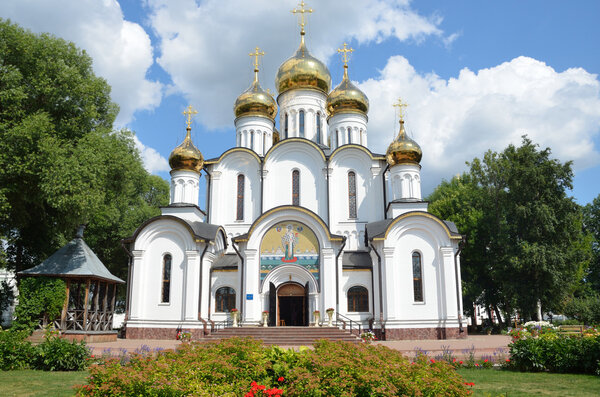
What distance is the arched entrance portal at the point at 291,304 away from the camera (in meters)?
19.1

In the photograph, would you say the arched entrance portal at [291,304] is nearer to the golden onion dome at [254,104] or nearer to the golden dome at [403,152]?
the golden dome at [403,152]

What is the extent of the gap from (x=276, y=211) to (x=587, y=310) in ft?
60.7

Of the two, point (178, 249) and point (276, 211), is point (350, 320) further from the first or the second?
point (178, 249)

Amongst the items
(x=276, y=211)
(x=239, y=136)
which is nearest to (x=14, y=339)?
(x=276, y=211)

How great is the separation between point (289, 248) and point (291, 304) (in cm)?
239

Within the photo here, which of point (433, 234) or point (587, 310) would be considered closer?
point (433, 234)

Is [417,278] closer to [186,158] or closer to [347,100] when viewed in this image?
[347,100]

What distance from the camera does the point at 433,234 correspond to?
18.8 m

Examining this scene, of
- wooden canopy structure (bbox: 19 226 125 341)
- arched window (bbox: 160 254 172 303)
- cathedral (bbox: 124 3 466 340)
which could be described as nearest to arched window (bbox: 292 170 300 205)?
cathedral (bbox: 124 3 466 340)

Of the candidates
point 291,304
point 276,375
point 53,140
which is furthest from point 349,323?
point 276,375

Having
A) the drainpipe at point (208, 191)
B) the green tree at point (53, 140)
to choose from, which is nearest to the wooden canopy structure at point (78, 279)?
the green tree at point (53, 140)

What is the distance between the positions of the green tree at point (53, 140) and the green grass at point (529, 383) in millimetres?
11281

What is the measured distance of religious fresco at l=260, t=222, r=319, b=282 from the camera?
1886cm

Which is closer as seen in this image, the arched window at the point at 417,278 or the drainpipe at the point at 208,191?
the arched window at the point at 417,278
